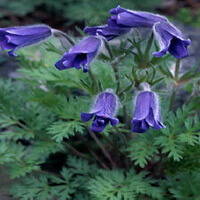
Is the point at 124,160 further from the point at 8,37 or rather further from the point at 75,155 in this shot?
the point at 8,37

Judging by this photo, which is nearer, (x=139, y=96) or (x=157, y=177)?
(x=139, y=96)

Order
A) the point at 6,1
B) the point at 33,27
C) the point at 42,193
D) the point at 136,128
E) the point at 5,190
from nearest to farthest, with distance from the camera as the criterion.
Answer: the point at 136,128 → the point at 33,27 → the point at 42,193 → the point at 5,190 → the point at 6,1

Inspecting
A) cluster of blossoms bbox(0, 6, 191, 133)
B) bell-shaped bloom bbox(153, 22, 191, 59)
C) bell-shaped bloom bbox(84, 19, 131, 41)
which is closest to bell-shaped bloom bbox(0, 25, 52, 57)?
cluster of blossoms bbox(0, 6, 191, 133)

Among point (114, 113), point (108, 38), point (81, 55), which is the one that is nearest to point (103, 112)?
point (114, 113)

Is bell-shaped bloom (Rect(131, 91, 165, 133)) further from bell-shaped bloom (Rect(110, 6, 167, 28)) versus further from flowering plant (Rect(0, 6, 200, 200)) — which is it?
bell-shaped bloom (Rect(110, 6, 167, 28))

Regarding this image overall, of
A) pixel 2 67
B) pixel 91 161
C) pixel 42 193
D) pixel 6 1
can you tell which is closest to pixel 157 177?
pixel 91 161

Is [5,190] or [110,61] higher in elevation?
[110,61]

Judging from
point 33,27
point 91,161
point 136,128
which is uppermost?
point 33,27

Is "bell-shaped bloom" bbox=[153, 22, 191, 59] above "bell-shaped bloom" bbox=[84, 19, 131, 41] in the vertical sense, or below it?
above

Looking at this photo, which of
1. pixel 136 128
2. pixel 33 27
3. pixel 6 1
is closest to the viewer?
pixel 136 128
